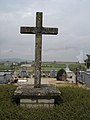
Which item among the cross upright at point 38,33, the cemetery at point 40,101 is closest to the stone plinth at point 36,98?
the cemetery at point 40,101

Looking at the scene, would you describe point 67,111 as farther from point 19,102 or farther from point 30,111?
point 19,102

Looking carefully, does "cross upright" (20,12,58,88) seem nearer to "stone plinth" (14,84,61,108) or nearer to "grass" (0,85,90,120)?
"stone plinth" (14,84,61,108)

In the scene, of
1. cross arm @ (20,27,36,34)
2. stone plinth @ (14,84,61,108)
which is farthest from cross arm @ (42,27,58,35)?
stone plinth @ (14,84,61,108)

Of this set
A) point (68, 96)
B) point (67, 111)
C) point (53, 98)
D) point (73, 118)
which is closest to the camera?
point (73, 118)

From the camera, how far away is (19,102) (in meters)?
8.66

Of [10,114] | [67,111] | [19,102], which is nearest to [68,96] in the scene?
[19,102]

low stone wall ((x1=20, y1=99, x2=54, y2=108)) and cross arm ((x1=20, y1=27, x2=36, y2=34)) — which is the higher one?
cross arm ((x1=20, y1=27, x2=36, y2=34))

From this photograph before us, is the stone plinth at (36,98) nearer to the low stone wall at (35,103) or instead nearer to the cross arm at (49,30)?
the low stone wall at (35,103)

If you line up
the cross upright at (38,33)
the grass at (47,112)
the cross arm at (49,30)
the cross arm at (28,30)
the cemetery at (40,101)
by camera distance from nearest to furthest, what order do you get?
the grass at (47,112), the cemetery at (40,101), the cross upright at (38,33), the cross arm at (28,30), the cross arm at (49,30)

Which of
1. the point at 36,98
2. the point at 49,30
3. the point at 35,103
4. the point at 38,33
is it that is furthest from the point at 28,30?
the point at 35,103

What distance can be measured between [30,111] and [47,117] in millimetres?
635

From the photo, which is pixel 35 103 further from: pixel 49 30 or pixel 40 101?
pixel 49 30

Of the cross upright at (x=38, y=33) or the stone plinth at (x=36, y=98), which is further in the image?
the cross upright at (x=38, y=33)

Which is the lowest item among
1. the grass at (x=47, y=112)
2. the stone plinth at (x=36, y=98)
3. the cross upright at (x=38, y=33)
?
the grass at (x=47, y=112)
